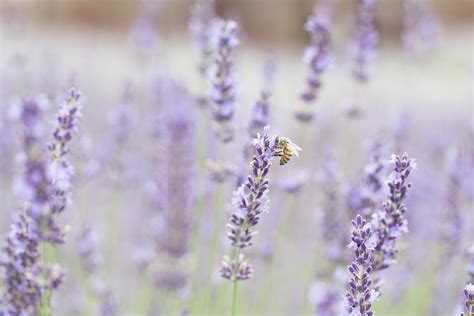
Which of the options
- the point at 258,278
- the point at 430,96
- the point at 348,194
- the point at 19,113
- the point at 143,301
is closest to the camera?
the point at 19,113

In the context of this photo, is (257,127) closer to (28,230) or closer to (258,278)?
(28,230)

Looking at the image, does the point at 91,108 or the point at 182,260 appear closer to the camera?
the point at 182,260

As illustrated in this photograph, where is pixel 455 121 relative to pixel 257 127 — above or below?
above

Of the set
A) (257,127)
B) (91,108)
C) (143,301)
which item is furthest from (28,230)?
(91,108)

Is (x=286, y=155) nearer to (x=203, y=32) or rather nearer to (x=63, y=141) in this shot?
(x=63, y=141)

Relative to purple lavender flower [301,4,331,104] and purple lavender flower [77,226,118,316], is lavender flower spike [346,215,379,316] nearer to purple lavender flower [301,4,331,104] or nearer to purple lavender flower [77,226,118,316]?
purple lavender flower [301,4,331,104]

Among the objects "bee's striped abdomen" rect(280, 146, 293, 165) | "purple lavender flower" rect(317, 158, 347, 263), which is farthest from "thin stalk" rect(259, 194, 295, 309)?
"bee's striped abdomen" rect(280, 146, 293, 165)
